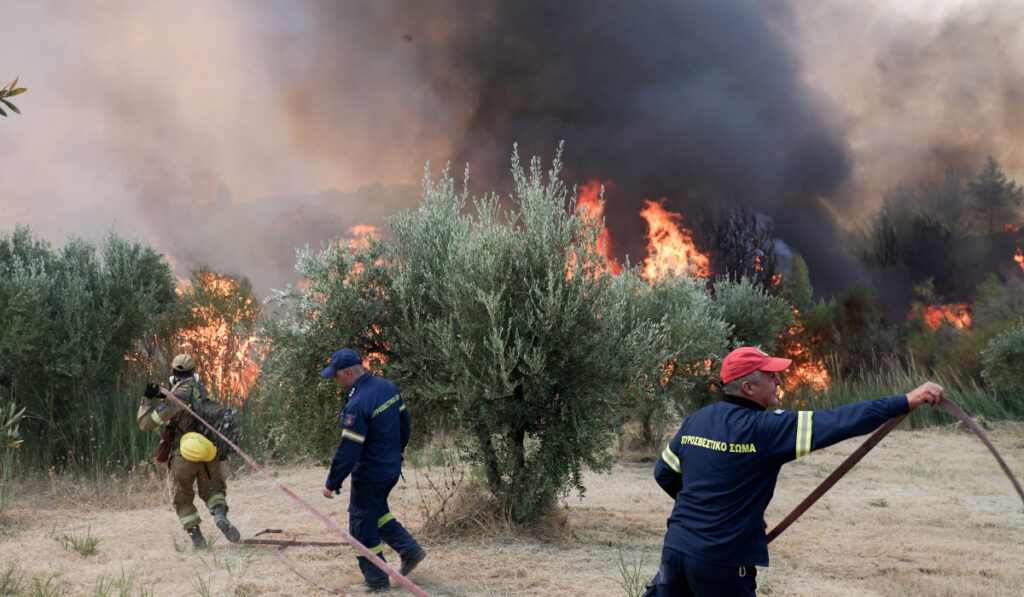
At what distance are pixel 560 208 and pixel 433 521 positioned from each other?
3.89m

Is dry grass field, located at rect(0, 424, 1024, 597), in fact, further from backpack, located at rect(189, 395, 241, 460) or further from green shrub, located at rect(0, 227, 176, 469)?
backpack, located at rect(189, 395, 241, 460)

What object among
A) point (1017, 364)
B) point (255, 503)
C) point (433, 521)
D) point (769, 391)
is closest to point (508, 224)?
point (433, 521)

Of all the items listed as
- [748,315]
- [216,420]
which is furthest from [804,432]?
[748,315]

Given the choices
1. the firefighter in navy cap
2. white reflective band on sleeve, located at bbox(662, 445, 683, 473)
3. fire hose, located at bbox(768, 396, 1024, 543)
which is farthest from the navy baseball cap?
fire hose, located at bbox(768, 396, 1024, 543)

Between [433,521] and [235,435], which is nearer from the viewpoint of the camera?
[235,435]

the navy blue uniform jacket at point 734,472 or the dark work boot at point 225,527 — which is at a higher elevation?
the navy blue uniform jacket at point 734,472

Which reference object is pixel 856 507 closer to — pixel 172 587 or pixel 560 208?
pixel 560 208

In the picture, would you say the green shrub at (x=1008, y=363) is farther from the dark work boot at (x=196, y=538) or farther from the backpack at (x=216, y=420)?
the dark work boot at (x=196, y=538)

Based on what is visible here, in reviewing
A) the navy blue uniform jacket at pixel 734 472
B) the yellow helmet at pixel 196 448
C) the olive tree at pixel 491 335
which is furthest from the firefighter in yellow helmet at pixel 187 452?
the navy blue uniform jacket at pixel 734 472

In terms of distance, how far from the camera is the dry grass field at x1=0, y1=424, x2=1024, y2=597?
611cm

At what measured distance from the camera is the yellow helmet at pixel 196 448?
712 centimetres

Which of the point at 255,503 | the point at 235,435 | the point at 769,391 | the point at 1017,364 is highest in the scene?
the point at 1017,364

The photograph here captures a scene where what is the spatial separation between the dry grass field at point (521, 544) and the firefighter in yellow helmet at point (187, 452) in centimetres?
32

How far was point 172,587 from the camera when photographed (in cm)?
591
